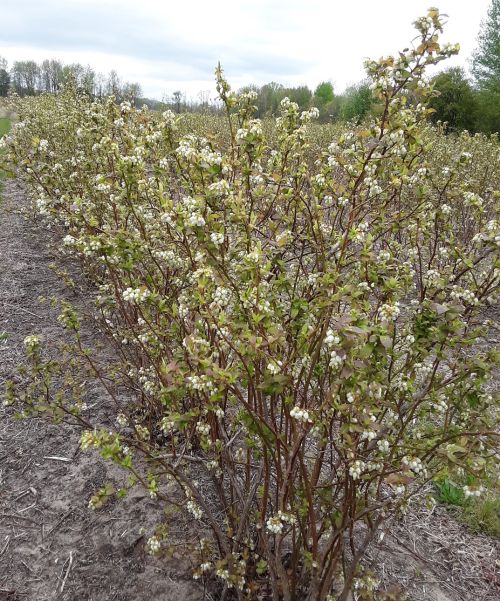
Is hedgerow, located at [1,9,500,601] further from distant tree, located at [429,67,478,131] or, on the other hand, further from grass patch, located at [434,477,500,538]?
distant tree, located at [429,67,478,131]

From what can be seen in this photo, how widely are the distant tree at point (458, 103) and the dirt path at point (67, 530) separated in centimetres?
2271

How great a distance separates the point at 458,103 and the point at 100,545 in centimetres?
2434

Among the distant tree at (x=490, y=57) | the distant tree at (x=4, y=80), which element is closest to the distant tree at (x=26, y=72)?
the distant tree at (x=4, y=80)

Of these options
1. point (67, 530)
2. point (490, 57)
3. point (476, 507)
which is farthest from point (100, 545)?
point (490, 57)

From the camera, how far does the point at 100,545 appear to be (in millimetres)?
2785

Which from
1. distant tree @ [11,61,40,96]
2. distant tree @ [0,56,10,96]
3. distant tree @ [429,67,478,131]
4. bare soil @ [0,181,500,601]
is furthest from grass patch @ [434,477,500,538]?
distant tree @ [11,61,40,96]

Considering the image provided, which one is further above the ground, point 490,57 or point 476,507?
point 490,57

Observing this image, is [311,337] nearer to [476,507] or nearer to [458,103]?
[476,507]

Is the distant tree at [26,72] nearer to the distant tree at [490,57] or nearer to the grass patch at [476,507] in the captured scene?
the distant tree at [490,57]

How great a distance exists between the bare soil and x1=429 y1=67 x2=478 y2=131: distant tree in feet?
73.0

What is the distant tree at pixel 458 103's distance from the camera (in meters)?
21.7

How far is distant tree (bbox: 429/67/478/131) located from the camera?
71.2ft

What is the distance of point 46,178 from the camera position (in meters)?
2.91

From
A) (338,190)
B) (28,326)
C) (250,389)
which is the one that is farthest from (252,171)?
(28,326)
